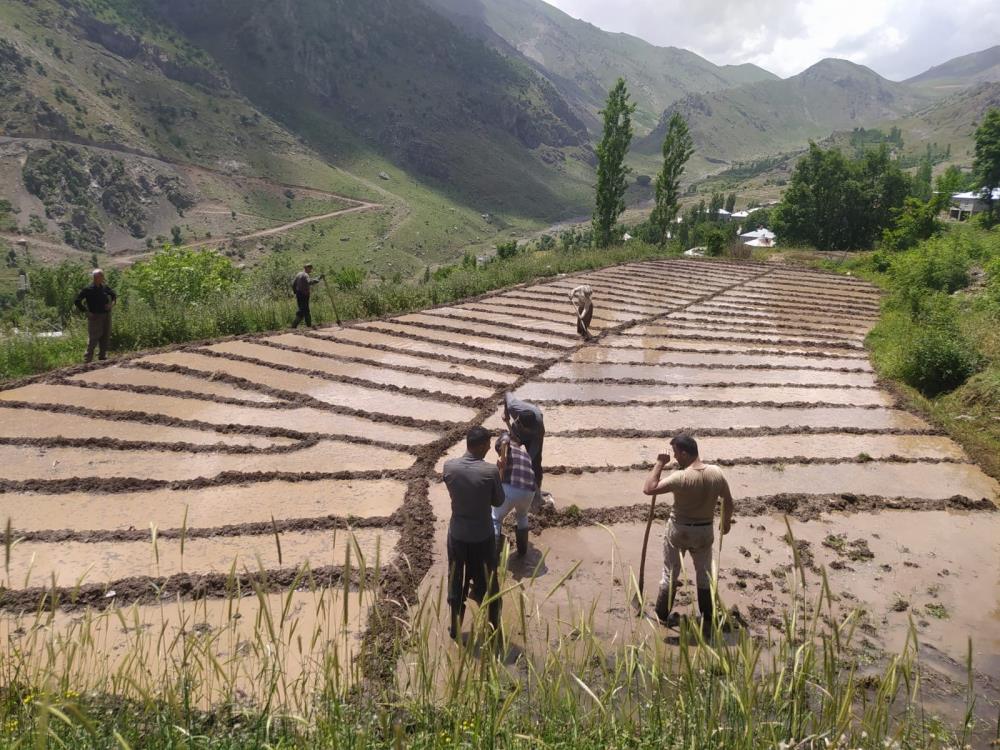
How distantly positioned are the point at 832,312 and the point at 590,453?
11631mm

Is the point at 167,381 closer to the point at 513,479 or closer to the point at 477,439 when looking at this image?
the point at 513,479

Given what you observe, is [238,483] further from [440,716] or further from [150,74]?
[150,74]

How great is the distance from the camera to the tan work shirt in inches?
168

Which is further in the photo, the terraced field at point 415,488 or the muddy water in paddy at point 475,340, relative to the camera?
the muddy water in paddy at point 475,340

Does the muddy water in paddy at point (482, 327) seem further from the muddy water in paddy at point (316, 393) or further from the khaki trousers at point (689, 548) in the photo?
the khaki trousers at point (689, 548)

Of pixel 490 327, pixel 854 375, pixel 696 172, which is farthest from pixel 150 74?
pixel 696 172

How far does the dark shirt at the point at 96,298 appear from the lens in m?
9.97

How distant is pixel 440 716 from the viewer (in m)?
2.79

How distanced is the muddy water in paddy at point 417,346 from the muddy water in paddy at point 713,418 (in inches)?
92.3

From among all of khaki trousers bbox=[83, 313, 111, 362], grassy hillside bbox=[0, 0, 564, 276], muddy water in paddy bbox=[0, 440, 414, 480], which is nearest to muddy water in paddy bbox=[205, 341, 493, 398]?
khaki trousers bbox=[83, 313, 111, 362]

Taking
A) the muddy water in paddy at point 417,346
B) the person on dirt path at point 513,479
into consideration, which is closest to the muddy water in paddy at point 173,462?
the person on dirt path at point 513,479

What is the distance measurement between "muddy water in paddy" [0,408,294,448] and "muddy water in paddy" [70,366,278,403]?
123 cm

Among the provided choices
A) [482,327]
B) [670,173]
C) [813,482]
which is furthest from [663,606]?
[670,173]

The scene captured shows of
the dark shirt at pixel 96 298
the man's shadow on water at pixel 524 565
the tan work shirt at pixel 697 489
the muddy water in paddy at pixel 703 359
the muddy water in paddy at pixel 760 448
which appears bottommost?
the man's shadow on water at pixel 524 565
